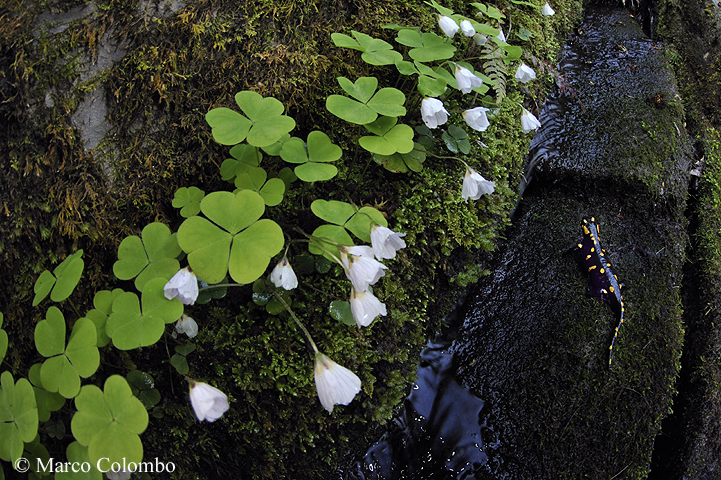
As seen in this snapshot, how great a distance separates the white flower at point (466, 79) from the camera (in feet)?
6.61

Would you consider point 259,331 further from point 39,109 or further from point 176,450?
point 39,109

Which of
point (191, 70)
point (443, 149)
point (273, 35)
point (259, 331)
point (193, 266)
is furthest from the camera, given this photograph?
point (443, 149)

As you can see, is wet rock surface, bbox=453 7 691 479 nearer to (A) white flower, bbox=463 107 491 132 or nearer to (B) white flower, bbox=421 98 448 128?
(A) white flower, bbox=463 107 491 132

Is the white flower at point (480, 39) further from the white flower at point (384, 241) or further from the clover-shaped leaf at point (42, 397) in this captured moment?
the clover-shaped leaf at point (42, 397)

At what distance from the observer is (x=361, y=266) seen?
1.50 metres

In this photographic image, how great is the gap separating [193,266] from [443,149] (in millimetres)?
1493

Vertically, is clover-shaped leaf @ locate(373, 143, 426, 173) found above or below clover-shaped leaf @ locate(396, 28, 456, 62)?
below

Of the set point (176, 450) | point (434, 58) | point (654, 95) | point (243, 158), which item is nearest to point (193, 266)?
point (243, 158)

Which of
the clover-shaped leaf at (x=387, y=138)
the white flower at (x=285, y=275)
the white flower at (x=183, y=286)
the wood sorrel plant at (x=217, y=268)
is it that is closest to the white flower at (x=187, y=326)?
the wood sorrel plant at (x=217, y=268)

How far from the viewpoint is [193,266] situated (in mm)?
1482

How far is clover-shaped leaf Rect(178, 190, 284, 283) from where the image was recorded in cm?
148

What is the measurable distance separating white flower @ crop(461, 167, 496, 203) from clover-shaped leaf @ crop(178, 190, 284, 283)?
0.96 metres

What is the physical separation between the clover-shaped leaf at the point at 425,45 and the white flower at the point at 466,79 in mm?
148

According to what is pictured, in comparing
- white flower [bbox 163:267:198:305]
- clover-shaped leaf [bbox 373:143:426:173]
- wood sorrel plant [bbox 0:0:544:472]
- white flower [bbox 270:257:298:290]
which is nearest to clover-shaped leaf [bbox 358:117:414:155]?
wood sorrel plant [bbox 0:0:544:472]
